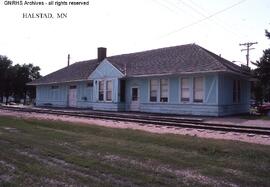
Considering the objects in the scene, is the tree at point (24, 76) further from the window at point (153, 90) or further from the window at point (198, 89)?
the window at point (198, 89)

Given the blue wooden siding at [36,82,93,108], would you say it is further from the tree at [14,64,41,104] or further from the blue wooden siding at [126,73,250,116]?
the tree at [14,64,41,104]

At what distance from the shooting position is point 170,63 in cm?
2823

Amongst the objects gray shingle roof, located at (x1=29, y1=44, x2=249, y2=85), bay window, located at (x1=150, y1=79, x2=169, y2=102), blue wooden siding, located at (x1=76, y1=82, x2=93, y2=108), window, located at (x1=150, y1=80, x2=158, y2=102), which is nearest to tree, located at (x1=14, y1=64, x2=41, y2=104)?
gray shingle roof, located at (x1=29, y1=44, x2=249, y2=85)

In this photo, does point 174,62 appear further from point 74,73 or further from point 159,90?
point 74,73

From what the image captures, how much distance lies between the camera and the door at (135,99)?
99.0 feet

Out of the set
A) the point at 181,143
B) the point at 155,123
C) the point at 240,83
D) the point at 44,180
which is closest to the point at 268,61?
the point at 240,83

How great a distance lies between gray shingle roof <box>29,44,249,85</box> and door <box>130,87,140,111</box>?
4.68ft

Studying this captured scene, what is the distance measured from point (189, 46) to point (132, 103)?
6616 millimetres

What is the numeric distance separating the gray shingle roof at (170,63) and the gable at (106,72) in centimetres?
36

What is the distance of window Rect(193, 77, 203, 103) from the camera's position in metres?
25.3

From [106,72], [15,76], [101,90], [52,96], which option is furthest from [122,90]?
[15,76]

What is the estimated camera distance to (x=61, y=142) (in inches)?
449

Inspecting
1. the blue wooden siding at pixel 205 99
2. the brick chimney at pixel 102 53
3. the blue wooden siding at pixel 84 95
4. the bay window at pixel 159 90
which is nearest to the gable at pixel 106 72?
the blue wooden siding at pixel 205 99

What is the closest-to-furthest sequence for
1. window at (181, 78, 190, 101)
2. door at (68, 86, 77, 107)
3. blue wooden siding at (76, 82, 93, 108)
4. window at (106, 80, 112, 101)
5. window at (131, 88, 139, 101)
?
window at (181, 78, 190, 101), window at (131, 88, 139, 101), window at (106, 80, 112, 101), blue wooden siding at (76, 82, 93, 108), door at (68, 86, 77, 107)
